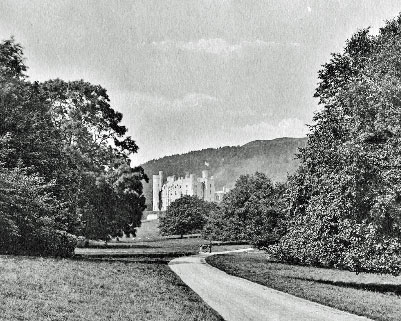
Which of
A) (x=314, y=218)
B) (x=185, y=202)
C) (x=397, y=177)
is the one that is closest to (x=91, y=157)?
(x=314, y=218)

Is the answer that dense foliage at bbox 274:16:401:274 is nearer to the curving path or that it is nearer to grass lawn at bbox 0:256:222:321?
the curving path

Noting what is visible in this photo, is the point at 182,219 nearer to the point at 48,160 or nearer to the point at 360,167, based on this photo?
the point at 48,160

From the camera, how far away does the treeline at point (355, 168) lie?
68.7 feet

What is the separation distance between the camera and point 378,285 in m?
26.1

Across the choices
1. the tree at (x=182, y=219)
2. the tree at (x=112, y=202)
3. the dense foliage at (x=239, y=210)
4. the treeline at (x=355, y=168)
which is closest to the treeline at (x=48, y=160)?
the tree at (x=112, y=202)

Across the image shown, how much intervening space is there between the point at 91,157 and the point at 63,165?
13.5 m

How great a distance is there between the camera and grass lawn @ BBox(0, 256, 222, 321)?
12250mm

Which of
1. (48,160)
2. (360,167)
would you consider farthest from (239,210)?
(360,167)

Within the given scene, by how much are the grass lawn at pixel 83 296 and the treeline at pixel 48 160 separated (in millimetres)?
3620

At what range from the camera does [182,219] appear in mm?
108688

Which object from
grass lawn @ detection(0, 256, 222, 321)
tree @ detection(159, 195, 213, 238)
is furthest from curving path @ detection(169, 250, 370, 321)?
tree @ detection(159, 195, 213, 238)

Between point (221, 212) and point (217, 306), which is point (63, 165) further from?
point (221, 212)

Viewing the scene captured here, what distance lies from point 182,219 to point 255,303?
3649 inches

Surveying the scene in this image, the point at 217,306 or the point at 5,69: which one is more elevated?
the point at 5,69
